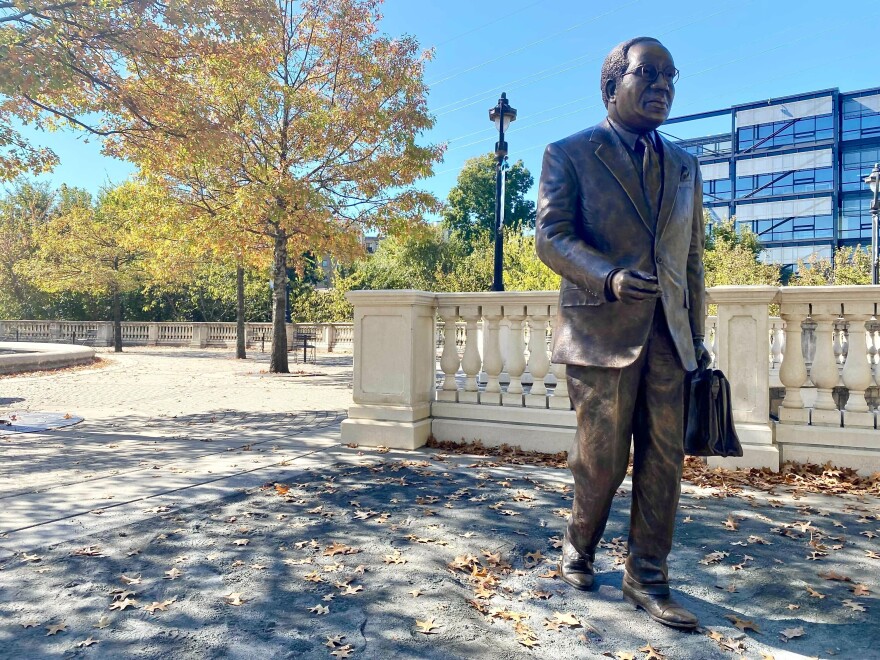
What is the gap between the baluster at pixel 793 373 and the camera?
5.49 metres

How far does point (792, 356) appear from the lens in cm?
555

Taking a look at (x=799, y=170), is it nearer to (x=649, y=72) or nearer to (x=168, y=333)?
(x=168, y=333)

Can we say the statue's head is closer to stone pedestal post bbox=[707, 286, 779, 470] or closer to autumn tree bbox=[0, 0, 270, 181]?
stone pedestal post bbox=[707, 286, 779, 470]

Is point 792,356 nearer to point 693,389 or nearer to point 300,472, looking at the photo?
point 693,389

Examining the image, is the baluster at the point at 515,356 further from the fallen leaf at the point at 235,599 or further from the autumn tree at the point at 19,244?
the autumn tree at the point at 19,244

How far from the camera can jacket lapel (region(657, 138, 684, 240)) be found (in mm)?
2738

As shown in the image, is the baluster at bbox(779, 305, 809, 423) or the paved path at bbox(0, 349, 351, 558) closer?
the paved path at bbox(0, 349, 351, 558)

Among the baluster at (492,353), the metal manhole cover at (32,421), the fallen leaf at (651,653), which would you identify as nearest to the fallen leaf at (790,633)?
the fallen leaf at (651,653)

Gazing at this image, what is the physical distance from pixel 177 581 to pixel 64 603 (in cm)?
48

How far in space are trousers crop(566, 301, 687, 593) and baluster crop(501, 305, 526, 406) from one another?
340 centimetres

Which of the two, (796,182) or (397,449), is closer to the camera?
(397,449)

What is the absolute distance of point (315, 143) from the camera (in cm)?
1534

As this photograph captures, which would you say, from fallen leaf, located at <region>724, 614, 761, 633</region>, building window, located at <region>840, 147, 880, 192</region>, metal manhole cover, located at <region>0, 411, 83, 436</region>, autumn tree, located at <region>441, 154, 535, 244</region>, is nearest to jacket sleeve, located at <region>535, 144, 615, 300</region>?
fallen leaf, located at <region>724, 614, 761, 633</region>

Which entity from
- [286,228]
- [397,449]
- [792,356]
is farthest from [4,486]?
[286,228]
